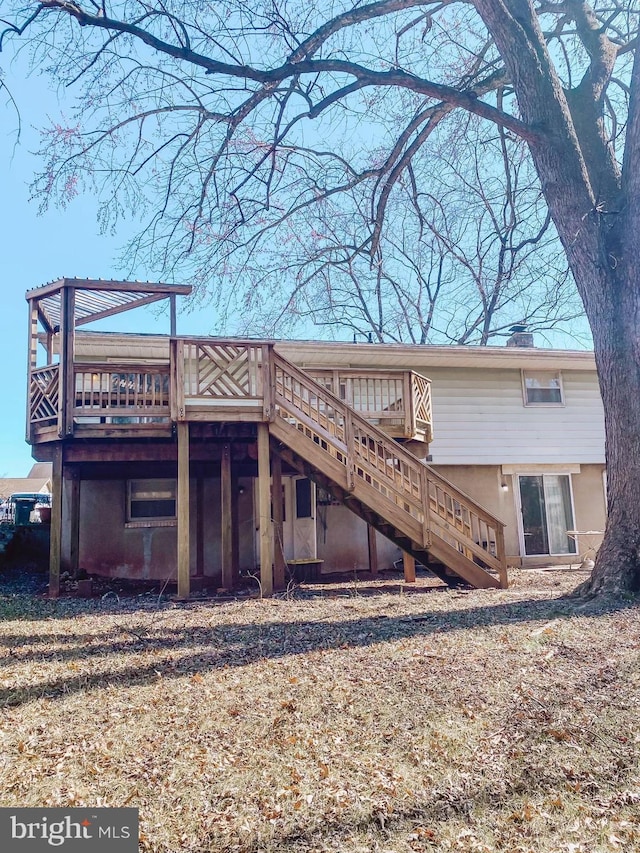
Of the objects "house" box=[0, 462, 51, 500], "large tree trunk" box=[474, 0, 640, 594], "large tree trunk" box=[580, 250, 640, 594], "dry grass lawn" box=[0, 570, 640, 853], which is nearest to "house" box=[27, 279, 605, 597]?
"large tree trunk" box=[580, 250, 640, 594]

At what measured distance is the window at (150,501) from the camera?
11633 millimetres

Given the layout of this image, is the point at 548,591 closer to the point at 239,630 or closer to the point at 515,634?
the point at 515,634

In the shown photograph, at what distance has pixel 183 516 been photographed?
27.5ft

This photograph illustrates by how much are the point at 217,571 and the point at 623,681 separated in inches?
343

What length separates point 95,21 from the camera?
745 cm

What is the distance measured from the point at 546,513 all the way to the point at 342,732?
1210cm

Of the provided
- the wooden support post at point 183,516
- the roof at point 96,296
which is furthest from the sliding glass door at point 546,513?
the roof at point 96,296

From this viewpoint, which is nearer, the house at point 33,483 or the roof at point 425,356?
the roof at point 425,356

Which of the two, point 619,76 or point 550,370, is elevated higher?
point 619,76

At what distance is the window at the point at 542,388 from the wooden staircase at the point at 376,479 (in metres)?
6.55

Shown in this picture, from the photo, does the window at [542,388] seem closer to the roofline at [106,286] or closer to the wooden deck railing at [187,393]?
the wooden deck railing at [187,393]

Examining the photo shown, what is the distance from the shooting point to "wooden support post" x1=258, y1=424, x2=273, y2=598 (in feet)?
27.8

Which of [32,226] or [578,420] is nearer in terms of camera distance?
[32,226]

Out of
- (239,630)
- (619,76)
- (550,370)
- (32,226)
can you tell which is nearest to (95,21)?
(32,226)
